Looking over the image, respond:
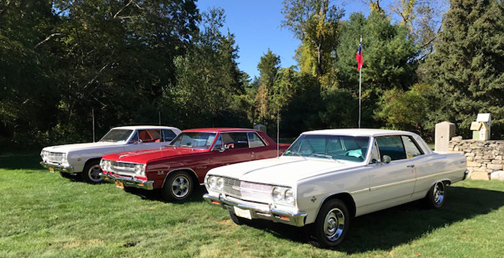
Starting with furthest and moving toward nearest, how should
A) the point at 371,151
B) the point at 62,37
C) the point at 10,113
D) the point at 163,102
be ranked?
the point at 163,102 < the point at 62,37 < the point at 10,113 < the point at 371,151

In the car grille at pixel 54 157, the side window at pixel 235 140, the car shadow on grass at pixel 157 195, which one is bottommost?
the car shadow on grass at pixel 157 195

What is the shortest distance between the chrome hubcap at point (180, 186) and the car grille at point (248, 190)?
2.44 metres

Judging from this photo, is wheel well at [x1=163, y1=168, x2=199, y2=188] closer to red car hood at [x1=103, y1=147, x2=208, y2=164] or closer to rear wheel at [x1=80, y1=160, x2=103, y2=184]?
red car hood at [x1=103, y1=147, x2=208, y2=164]

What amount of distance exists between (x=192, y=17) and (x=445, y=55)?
61.0 feet

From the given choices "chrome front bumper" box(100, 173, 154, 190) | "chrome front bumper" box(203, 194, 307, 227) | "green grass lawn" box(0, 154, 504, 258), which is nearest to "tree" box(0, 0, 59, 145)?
"green grass lawn" box(0, 154, 504, 258)

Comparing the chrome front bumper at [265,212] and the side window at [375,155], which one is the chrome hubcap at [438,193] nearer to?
the side window at [375,155]

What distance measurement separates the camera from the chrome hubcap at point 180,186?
7.25m

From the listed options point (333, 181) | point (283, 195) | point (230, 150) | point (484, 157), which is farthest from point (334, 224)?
point (484, 157)

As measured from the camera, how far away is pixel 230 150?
814cm

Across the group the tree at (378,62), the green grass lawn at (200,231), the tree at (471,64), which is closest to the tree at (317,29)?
the tree at (378,62)

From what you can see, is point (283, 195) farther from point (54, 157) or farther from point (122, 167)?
point (54, 157)

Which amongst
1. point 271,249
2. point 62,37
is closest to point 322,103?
point 62,37

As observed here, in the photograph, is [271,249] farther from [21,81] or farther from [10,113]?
[10,113]

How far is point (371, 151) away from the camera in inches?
210
